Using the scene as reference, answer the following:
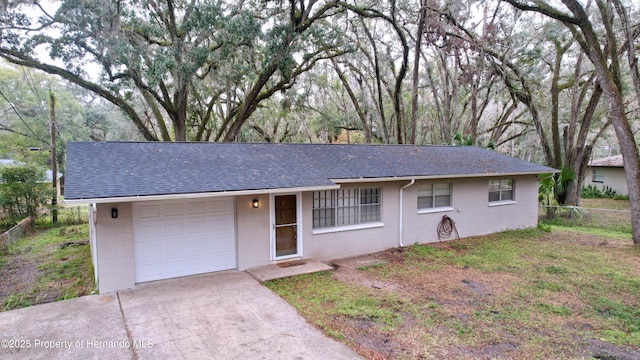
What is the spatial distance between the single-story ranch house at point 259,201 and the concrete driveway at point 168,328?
94 cm

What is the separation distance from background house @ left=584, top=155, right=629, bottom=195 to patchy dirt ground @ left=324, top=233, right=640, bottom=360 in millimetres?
22691

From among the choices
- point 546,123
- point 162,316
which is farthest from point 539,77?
point 162,316

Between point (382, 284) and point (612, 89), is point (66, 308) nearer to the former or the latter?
point (382, 284)

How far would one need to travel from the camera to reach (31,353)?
14.0 feet

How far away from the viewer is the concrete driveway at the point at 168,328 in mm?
4285

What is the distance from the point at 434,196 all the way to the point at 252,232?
223 inches

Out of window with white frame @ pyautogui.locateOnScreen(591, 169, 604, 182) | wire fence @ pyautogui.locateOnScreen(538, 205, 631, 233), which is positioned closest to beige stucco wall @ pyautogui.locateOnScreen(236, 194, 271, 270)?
wire fence @ pyautogui.locateOnScreen(538, 205, 631, 233)

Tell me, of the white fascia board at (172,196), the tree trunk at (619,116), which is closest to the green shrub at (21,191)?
the white fascia board at (172,196)

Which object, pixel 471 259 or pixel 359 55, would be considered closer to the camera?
pixel 471 259

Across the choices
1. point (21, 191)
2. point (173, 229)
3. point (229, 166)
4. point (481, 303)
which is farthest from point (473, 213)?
point (21, 191)

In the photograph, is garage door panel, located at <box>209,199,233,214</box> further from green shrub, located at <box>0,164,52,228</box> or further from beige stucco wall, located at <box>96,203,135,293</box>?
green shrub, located at <box>0,164,52,228</box>

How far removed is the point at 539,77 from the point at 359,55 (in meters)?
9.08

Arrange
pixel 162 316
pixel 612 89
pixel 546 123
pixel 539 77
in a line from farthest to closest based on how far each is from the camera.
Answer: pixel 546 123 < pixel 539 77 < pixel 612 89 < pixel 162 316

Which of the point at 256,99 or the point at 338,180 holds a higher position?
the point at 256,99
